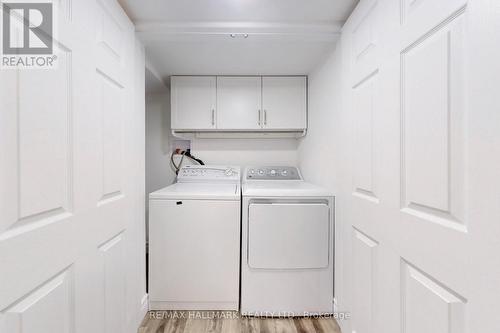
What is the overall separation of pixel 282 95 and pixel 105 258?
205 centimetres

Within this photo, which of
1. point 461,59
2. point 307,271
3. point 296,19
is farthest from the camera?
point 307,271

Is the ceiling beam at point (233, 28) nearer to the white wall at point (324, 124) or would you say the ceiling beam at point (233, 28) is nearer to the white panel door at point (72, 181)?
the white panel door at point (72, 181)

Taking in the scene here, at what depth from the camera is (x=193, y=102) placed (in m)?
2.42

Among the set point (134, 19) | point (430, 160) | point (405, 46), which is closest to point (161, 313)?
point (430, 160)

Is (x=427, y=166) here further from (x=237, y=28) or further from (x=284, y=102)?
(x=284, y=102)

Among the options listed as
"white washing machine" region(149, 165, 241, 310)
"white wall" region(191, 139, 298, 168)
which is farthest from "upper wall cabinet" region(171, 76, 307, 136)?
"white washing machine" region(149, 165, 241, 310)

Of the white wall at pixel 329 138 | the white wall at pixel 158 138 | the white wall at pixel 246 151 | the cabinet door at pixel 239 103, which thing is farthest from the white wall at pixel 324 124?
the white wall at pixel 158 138

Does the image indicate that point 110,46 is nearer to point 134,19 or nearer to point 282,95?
point 134,19

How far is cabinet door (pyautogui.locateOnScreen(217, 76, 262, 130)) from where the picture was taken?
2408mm

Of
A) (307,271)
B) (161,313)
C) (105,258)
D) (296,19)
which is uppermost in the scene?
(296,19)

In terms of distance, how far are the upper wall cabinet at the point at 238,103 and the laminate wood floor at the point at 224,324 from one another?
1.67 metres

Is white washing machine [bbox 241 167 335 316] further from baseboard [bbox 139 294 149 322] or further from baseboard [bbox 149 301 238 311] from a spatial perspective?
baseboard [bbox 139 294 149 322]

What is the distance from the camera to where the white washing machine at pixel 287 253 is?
1.75 meters

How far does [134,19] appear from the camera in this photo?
5.03 feet
